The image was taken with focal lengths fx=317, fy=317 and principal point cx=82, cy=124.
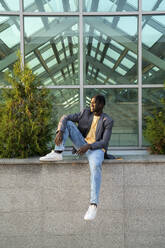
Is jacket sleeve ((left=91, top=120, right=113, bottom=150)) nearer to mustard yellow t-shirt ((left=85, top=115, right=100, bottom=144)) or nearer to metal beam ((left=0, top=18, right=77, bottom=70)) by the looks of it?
mustard yellow t-shirt ((left=85, top=115, right=100, bottom=144))

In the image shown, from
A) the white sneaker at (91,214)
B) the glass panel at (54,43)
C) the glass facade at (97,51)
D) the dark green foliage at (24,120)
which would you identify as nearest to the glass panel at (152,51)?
the glass facade at (97,51)

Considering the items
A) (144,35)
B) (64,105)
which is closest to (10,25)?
(64,105)

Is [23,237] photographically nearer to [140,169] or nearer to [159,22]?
[140,169]

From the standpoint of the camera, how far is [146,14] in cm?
679

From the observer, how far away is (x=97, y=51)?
6.77 meters

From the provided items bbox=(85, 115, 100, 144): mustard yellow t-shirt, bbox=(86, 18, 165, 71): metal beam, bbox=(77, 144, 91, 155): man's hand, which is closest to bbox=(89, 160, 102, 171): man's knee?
bbox=(77, 144, 91, 155): man's hand

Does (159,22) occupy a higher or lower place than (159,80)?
higher

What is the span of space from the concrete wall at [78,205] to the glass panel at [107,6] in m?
3.58

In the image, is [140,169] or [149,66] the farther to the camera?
[149,66]

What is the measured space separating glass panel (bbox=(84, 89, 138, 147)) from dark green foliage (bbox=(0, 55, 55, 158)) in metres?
1.45

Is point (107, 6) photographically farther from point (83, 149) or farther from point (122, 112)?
point (83, 149)

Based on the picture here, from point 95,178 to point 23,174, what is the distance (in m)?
1.21

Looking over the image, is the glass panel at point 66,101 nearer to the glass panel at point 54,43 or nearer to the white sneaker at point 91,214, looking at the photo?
the glass panel at point 54,43

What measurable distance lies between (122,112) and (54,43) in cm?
208
